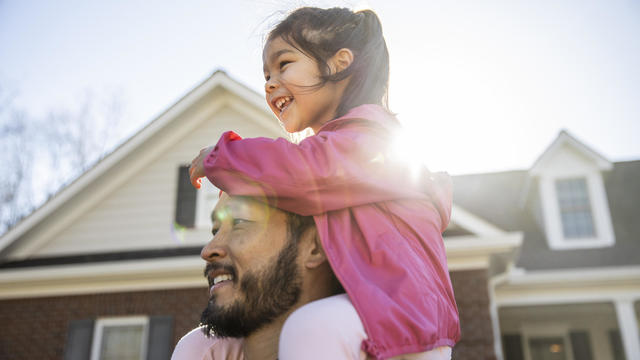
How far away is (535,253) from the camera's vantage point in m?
10.5

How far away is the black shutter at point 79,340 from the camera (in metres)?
8.69

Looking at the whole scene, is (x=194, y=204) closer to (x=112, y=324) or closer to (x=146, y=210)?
(x=146, y=210)

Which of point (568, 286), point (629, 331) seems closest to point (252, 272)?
point (568, 286)

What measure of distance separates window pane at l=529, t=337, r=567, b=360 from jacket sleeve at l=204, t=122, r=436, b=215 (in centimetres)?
1357

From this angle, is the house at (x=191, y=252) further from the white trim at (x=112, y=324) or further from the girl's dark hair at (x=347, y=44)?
the girl's dark hair at (x=347, y=44)

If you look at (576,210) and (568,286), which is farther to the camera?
(576,210)

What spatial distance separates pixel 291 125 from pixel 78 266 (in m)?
8.22

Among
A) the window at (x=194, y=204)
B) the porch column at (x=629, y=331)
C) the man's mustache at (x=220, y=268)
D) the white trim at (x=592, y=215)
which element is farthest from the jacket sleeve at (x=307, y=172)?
the white trim at (x=592, y=215)

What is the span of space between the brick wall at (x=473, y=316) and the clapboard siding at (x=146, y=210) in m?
4.44

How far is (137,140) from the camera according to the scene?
1007cm

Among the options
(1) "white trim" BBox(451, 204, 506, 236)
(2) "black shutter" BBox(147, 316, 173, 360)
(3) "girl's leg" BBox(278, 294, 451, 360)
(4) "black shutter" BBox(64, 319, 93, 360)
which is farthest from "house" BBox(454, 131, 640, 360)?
(3) "girl's leg" BBox(278, 294, 451, 360)

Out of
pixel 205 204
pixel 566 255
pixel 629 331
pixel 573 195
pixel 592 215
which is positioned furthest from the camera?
pixel 573 195

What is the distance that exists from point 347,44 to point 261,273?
0.88 metres

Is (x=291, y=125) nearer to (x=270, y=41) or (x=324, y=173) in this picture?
(x=270, y=41)
